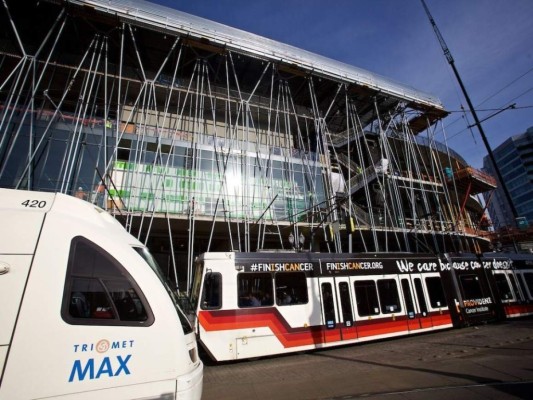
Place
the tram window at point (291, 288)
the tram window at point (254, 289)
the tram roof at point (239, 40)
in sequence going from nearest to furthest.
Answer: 1. the tram window at point (254, 289)
2. the tram window at point (291, 288)
3. the tram roof at point (239, 40)

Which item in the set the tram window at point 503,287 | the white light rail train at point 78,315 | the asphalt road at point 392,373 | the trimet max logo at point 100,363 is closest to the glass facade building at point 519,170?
the tram window at point 503,287

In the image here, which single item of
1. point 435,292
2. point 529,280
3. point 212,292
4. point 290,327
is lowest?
point 290,327

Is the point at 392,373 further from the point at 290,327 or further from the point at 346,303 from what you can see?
the point at 346,303

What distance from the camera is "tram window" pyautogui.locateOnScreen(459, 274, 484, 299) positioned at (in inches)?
447

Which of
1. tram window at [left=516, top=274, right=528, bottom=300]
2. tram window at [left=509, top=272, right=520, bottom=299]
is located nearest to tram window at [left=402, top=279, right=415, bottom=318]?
tram window at [left=509, top=272, right=520, bottom=299]

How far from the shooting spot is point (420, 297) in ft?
33.7

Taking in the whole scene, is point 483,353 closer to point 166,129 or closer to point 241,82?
point 166,129

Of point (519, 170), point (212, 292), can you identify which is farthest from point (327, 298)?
point (519, 170)

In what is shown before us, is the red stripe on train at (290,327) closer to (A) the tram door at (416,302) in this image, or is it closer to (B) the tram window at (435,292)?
(A) the tram door at (416,302)

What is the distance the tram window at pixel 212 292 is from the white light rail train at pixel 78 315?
4.47 meters

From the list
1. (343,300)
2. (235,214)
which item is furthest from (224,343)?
(235,214)

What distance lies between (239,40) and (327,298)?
14.6m

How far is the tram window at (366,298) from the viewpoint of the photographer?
9.20m

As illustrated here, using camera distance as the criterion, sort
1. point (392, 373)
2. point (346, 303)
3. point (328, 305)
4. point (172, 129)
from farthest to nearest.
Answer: point (172, 129)
point (346, 303)
point (328, 305)
point (392, 373)
